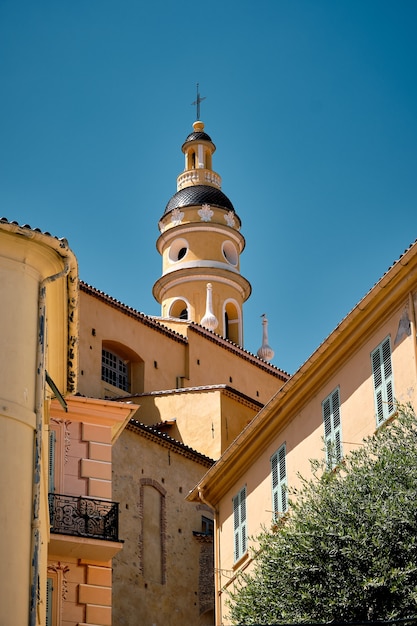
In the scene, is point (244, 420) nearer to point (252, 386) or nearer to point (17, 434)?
point (252, 386)

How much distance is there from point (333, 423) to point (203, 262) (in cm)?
3351

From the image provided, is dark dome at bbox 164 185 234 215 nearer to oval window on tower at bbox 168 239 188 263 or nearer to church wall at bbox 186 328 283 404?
oval window on tower at bbox 168 239 188 263

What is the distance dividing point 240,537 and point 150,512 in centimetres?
1237

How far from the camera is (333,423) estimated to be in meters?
22.9

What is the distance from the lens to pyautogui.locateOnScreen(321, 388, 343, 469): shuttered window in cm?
2211

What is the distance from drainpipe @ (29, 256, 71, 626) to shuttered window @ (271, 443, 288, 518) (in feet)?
26.0

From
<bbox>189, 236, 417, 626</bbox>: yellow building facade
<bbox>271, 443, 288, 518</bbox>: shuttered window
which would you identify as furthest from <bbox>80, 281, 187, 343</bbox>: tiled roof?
<bbox>271, 443, 288, 518</bbox>: shuttered window

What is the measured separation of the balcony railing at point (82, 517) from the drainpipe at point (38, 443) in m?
8.81

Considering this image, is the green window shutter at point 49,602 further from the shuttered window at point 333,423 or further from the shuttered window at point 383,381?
the shuttered window at point 383,381

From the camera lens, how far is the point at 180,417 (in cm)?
4450

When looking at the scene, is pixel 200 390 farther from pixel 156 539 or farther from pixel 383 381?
pixel 383 381

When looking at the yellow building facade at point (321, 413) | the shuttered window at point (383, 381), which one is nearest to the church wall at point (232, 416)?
the yellow building facade at point (321, 413)

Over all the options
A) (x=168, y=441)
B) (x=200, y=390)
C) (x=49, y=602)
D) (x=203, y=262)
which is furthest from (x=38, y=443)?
(x=203, y=262)

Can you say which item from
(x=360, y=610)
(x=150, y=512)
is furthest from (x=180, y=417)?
(x=360, y=610)
